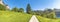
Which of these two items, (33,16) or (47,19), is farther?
(47,19)

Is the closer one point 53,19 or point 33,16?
point 33,16

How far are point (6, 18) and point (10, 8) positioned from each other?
22 cm

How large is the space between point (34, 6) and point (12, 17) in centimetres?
50

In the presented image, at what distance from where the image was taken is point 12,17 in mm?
4605

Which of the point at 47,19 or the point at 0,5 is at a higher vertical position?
the point at 0,5

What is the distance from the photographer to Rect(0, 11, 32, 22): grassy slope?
4574 mm

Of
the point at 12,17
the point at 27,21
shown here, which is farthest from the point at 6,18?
the point at 27,21

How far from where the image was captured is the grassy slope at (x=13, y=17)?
4.57 metres

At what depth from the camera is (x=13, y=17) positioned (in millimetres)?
4609

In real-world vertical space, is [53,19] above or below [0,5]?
below

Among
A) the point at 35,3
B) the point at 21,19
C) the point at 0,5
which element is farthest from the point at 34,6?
the point at 0,5

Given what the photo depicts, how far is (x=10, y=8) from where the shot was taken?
4.57 meters

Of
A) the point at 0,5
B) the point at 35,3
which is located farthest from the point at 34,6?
the point at 0,5

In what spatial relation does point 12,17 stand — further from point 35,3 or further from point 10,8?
point 35,3
